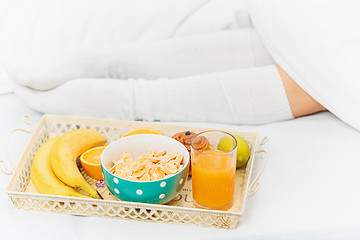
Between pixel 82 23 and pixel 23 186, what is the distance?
52cm

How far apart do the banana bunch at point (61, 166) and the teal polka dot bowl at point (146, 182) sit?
56 mm

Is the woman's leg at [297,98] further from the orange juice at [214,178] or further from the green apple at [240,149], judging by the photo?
the orange juice at [214,178]

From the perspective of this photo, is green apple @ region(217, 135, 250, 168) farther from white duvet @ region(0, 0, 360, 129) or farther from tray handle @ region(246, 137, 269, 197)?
white duvet @ region(0, 0, 360, 129)

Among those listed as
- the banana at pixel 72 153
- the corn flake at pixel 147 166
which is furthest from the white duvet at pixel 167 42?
the corn flake at pixel 147 166

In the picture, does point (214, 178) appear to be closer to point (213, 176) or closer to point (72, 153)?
point (213, 176)

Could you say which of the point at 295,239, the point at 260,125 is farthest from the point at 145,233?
the point at 260,125

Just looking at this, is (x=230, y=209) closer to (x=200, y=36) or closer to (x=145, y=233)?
(x=145, y=233)

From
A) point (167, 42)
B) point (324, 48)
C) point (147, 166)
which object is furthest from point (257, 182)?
point (167, 42)

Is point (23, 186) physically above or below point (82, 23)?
below

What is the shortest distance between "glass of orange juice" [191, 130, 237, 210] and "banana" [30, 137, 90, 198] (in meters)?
0.20

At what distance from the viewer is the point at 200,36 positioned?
3.67ft

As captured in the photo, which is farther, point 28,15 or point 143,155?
point 28,15

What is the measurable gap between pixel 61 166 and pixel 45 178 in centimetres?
3

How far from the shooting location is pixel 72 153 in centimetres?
81
